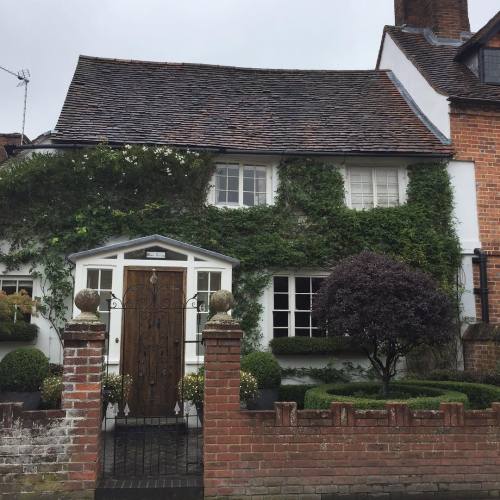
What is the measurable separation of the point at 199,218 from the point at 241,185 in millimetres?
1300

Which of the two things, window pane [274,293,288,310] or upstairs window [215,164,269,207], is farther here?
upstairs window [215,164,269,207]

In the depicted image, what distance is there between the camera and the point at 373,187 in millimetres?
12133

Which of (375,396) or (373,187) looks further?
(373,187)

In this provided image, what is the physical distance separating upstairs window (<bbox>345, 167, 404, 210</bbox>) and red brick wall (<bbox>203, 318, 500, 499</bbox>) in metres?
6.88

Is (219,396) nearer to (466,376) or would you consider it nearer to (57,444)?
(57,444)

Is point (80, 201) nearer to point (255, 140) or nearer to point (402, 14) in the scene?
point (255, 140)

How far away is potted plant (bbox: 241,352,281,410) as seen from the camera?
30.7 feet

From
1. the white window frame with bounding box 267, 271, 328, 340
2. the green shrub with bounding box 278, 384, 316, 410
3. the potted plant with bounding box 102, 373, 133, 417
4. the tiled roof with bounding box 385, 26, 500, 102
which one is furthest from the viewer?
the tiled roof with bounding box 385, 26, 500, 102

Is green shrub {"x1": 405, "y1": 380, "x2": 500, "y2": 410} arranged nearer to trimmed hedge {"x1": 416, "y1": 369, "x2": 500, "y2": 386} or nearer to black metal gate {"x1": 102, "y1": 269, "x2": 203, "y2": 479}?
trimmed hedge {"x1": 416, "y1": 369, "x2": 500, "y2": 386}

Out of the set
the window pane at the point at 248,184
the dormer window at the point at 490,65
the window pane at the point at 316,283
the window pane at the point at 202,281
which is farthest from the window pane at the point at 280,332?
the dormer window at the point at 490,65

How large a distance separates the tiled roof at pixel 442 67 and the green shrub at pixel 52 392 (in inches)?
403

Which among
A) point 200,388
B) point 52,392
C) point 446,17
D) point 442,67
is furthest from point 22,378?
point 446,17

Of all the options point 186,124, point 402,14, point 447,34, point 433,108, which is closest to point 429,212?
point 433,108

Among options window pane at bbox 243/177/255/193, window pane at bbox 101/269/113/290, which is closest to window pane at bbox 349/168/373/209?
window pane at bbox 243/177/255/193
